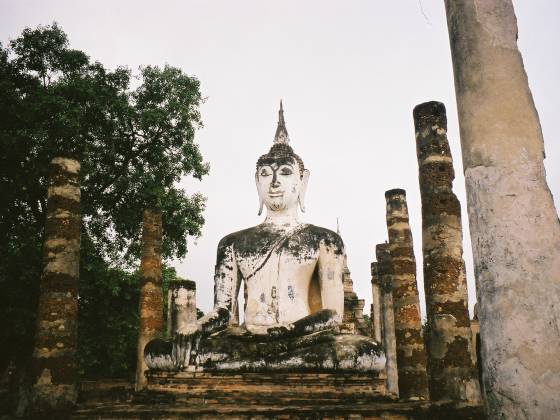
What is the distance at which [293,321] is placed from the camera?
5777mm


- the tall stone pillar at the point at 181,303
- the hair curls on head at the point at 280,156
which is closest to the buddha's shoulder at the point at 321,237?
the hair curls on head at the point at 280,156

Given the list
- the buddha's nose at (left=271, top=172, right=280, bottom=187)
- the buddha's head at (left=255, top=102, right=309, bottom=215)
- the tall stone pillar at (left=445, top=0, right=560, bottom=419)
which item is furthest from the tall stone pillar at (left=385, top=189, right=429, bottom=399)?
the tall stone pillar at (left=445, top=0, right=560, bottom=419)

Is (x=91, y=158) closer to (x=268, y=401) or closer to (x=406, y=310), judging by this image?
(x=406, y=310)

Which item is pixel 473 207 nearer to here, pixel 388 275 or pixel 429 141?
pixel 429 141

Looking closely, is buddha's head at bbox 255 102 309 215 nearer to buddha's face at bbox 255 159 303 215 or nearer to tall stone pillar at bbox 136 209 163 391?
buddha's face at bbox 255 159 303 215

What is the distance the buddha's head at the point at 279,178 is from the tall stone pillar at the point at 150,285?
17.2 ft

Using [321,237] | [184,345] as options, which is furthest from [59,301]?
[321,237]

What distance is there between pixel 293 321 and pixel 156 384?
1555mm

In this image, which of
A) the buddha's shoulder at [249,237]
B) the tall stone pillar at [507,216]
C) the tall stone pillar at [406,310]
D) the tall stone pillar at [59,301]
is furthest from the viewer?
the tall stone pillar at [406,310]

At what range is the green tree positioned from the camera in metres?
12.2

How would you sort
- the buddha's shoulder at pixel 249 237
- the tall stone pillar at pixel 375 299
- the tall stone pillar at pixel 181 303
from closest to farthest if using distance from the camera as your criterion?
the buddha's shoulder at pixel 249 237
the tall stone pillar at pixel 181 303
the tall stone pillar at pixel 375 299

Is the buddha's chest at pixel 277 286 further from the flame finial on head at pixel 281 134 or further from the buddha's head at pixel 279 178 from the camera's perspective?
the flame finial on head at pixel 281 134

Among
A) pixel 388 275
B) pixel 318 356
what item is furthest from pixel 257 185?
pixel 388 275

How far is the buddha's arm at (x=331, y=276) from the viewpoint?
236 inches
